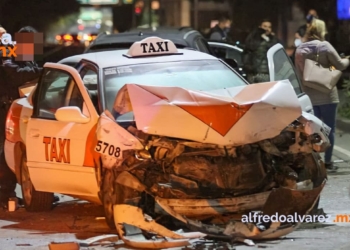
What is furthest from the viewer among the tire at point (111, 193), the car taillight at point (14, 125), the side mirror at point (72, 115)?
the car taillight at point (14, 125)

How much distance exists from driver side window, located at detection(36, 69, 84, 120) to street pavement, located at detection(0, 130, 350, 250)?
1025 mm

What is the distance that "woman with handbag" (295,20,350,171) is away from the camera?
9250mm

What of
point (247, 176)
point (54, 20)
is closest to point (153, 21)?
point (54, 20)

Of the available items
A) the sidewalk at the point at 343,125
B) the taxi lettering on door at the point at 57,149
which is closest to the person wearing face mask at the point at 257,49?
the sidewalk at the point at 343,125

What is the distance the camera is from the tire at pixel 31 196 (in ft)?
25.9

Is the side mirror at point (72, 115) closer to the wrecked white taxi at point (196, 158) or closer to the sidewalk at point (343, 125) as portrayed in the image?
the wrecked white taxi at point (196, 158)

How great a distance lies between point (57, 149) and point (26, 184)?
114 centimetres

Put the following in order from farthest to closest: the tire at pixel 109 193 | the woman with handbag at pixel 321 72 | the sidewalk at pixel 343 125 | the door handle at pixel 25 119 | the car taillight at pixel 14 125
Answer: the sidewalk at pixel 343 125
the woman with handbag at pixel 321 72
the car taillight at pixel 14 125
the door handle at pixel 25 119
the tire at pixel 109 193

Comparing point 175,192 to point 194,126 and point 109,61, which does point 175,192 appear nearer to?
point 194,126

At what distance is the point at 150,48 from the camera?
24.8ft

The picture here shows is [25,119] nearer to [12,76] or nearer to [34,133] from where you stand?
[34,133]

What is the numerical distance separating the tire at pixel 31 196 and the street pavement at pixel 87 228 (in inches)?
3.2

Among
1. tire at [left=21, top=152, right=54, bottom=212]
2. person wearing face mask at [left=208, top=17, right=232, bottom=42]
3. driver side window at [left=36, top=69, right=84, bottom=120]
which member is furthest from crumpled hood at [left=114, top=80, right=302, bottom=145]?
person wearing face mask at [left=208, top=17, right=232, bottom=42]

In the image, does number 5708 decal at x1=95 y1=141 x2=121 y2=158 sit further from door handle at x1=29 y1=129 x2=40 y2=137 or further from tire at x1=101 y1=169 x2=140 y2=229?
door handle at x1=29 y1=129 x2=40 y2=137
